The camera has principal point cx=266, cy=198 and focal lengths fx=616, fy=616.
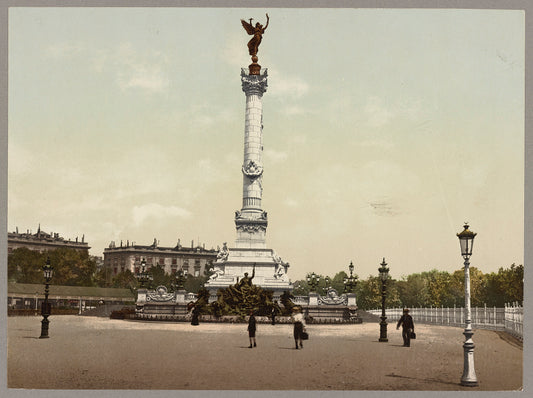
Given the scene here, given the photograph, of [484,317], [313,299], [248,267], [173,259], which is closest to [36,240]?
[248,267]

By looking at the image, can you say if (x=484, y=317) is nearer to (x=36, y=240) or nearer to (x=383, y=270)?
(x=383, y=270)

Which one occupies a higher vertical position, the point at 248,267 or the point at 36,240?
the point at 36,240

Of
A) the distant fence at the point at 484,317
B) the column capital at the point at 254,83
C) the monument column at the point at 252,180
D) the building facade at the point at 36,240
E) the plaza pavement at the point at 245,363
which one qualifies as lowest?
the plaza pavement at the point at 245,363

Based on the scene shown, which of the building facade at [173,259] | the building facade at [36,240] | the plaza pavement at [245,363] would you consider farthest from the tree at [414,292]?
the building facade at [36,240]

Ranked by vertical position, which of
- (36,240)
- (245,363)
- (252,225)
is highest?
(252,225)

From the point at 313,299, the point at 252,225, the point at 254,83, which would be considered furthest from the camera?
the point at 252,225

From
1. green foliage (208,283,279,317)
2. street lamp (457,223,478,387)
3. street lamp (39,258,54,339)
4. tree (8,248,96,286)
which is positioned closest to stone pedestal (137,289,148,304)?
tree (8,248,96,286)

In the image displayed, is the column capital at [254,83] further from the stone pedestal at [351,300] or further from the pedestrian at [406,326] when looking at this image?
the pedestrian at [406,326]
